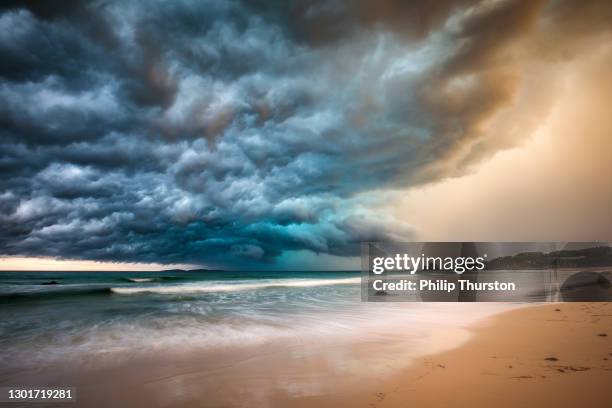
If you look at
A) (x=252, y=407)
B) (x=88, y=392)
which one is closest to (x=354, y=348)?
(x=252, y=407)

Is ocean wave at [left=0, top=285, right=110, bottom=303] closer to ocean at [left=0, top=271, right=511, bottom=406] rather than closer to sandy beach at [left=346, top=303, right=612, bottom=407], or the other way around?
ocean at [left=0, top=271, right=511, bottom=406]

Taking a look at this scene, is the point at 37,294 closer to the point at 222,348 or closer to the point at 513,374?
the point at 222,348

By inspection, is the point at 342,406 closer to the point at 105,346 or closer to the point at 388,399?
the point at 388,399

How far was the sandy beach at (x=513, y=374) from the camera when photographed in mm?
4633

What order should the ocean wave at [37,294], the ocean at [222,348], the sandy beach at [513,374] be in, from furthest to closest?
1. the ocean wave at [37,294]
2. the ocean at [222,348]
3. the sandy beach at [513,374]

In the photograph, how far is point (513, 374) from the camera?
18.1ft

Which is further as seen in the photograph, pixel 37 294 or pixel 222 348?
pixel 37 294

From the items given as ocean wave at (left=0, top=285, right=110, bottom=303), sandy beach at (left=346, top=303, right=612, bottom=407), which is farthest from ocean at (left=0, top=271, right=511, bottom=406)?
ocean wave at (left=0, top=285, right=110, bottom=303)

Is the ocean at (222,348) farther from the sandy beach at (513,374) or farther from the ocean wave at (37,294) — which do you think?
the ocean wave at (37,294)

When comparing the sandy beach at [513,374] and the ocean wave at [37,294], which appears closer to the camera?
the sandy beach at [513,374]

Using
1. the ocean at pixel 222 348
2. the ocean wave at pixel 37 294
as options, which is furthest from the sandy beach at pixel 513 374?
the ocean wave at pixel 37 294

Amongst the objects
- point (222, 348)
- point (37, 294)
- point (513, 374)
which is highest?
point (513, 374)

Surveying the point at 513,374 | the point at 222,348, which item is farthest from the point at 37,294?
the point at 513,374

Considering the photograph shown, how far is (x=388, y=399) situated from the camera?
479 centimetres
